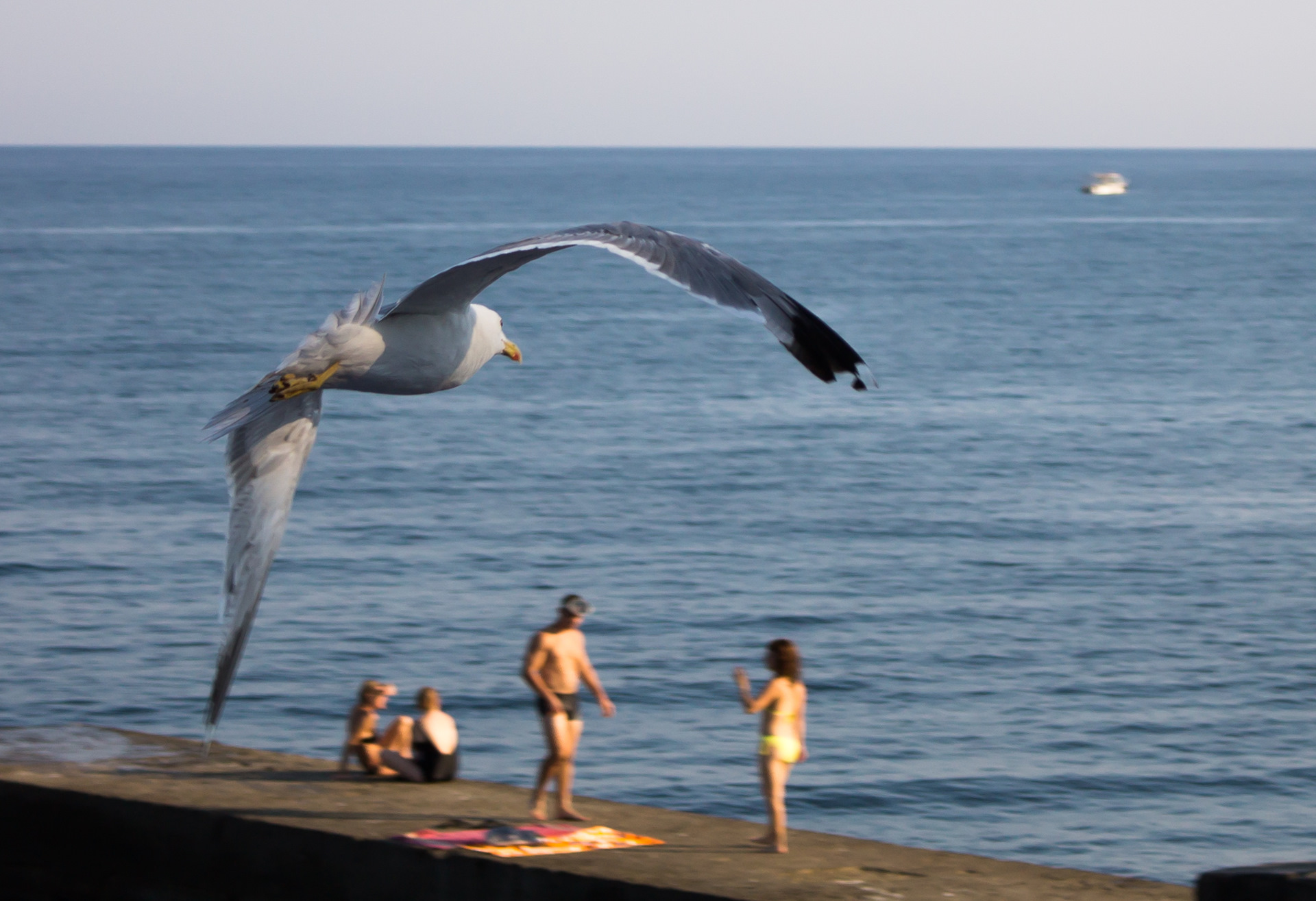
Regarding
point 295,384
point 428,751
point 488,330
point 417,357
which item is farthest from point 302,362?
point 428,751

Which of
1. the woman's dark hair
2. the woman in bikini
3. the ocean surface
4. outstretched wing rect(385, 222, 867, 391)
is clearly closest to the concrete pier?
the woman in bikini

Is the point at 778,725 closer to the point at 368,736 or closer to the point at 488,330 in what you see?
the point at 368,736

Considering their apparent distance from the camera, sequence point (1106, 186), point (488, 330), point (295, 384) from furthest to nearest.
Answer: point (1106, 186) < point (488, 330) < point (295, 384)

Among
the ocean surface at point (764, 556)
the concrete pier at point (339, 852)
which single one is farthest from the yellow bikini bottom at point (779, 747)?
the ocean surface at point (764, 556)

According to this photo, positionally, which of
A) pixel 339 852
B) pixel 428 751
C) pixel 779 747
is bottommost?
pixel 339 852

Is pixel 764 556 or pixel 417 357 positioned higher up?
pixel 764 556

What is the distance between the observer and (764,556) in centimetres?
2764

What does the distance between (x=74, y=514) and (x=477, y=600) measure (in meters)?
9.90

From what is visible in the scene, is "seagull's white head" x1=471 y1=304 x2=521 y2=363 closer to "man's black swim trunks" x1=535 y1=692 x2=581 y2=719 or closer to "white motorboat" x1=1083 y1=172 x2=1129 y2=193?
"man's black swim trunks" x1=535 y1=692 x2=581 y2=719

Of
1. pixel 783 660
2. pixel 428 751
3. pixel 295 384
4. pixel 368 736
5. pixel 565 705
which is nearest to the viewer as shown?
pixel 295 384

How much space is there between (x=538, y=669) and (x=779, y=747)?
1.33m

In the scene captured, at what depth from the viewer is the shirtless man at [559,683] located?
8.42 m

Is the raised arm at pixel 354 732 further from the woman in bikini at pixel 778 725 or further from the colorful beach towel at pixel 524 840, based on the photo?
the woman in bikini at pixel 778 725

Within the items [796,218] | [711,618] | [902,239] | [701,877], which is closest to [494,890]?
[701,877]
